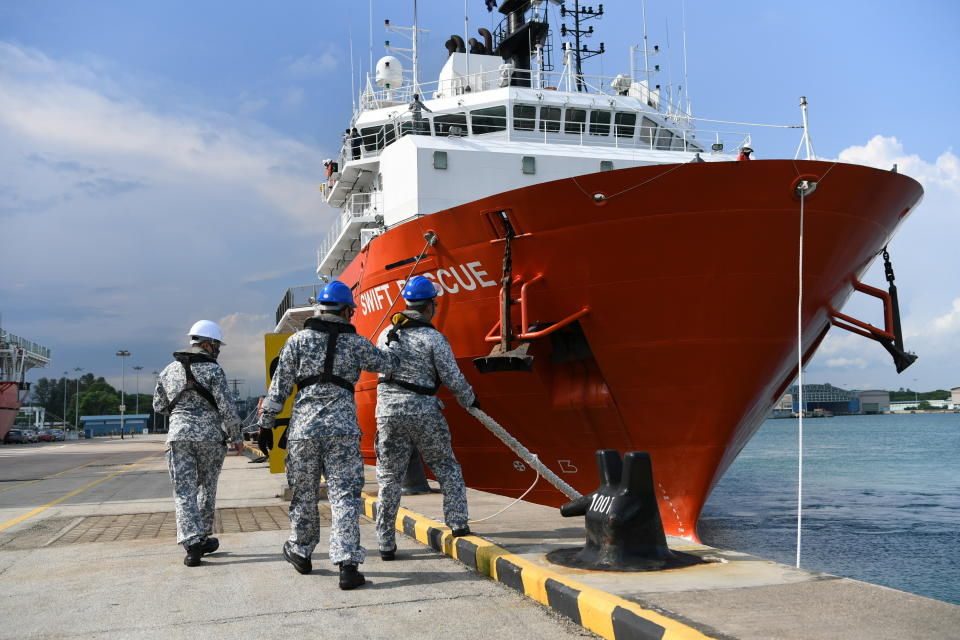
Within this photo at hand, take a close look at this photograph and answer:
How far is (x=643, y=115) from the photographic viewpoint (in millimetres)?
13414

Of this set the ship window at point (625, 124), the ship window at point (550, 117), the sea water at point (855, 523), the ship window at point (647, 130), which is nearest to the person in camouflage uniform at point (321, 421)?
the sea water at point (855, 523)

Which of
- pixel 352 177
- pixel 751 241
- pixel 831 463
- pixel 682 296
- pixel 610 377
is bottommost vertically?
pixel 831 463

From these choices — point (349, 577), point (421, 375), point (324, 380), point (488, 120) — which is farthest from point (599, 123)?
point (349, 577)

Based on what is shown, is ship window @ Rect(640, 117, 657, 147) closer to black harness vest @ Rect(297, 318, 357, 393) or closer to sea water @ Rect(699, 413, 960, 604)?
sea water @ Rect(699, 413, 960, 604)

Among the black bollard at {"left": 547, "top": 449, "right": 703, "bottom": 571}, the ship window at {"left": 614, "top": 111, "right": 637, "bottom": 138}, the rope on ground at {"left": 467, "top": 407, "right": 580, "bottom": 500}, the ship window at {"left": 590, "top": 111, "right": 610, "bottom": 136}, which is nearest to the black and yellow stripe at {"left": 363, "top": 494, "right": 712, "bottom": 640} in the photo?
the black bollard at {"left": 547, "top": 449, "right": 703, "bottom": 571}

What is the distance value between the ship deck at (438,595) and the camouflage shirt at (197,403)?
89cm

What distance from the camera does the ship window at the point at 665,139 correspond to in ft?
45.7

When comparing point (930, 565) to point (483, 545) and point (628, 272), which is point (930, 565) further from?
point (483, 545)

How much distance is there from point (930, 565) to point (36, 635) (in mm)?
10746

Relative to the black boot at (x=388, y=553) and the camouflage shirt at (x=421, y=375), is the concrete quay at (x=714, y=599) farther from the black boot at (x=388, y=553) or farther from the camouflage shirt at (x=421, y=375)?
the camouflage shirt at (x=421, y=375)

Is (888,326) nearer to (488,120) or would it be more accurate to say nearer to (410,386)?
(410,386)

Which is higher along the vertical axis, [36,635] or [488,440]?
[488,440]

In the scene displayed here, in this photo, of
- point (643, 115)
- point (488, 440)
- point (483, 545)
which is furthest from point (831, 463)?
point (483, 545)

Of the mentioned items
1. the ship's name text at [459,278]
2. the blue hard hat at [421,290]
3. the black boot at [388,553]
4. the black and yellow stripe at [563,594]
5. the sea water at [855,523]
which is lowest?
the sea water at [855,523]
